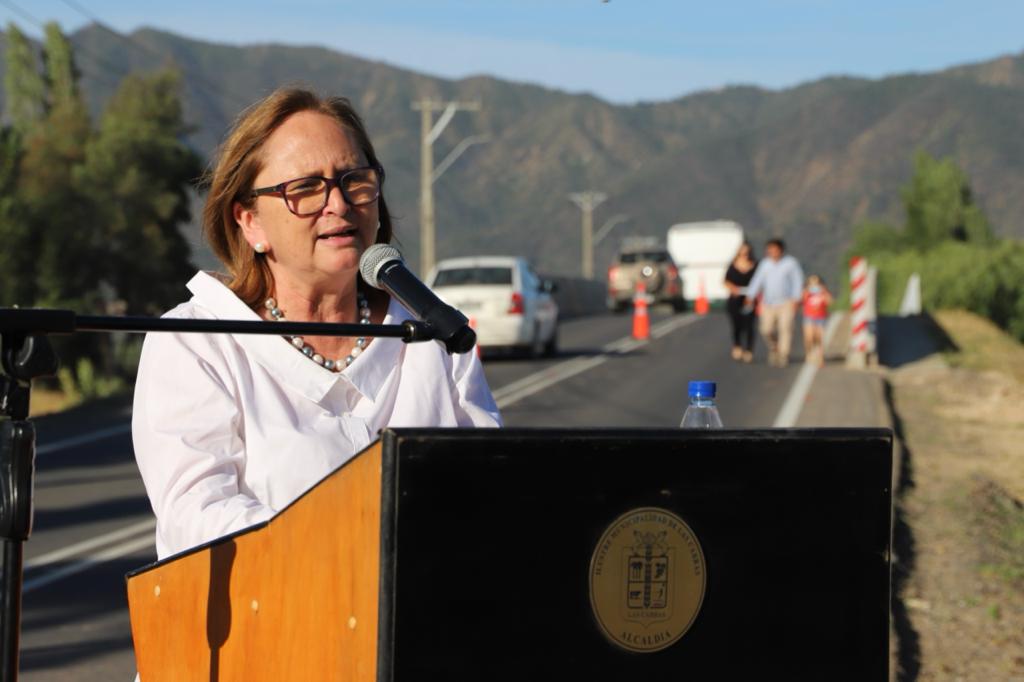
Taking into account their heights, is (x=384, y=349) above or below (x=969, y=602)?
above

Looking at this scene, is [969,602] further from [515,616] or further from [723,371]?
[723,371]

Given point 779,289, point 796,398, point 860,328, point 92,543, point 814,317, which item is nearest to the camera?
point 92,543

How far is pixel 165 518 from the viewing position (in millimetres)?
2742

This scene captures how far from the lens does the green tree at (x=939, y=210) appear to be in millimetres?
79562

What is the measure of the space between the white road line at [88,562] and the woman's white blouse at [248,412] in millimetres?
7176

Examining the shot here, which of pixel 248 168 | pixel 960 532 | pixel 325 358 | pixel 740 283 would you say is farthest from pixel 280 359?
pixel 740 283

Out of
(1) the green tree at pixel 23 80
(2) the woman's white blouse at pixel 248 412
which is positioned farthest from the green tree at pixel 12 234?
(1) the green tree at pixel 23 80

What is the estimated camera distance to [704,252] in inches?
2173

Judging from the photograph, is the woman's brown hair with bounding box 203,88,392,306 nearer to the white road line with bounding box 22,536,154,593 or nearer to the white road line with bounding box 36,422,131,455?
the white road line with bounding box 22,536,154,593

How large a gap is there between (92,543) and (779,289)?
15.1m

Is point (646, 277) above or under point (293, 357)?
above

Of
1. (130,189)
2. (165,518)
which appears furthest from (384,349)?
(130,189)

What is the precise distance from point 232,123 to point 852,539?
1.72 meters

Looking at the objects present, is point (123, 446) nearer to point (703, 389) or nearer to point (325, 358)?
point (325, 358)
